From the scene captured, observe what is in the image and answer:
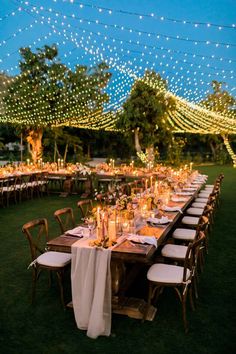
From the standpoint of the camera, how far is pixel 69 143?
2519cm

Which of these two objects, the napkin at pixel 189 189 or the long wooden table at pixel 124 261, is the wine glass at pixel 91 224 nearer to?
the long wooden table at pixel 124 261

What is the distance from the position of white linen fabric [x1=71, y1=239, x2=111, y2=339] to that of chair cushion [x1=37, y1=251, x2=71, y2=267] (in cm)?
53

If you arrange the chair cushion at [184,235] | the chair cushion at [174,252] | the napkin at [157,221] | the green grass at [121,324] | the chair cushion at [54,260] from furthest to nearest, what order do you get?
the chair cushion at [184,235] → the napkin at [157,221] → the chair cushion at [174,252] → the chair cushion at [54,260] → the green grass at [121,324]

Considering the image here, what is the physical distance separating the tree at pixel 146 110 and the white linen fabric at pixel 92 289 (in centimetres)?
1505

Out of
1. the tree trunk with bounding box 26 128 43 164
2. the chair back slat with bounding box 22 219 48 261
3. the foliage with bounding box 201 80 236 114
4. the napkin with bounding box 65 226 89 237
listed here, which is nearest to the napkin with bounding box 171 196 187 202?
the chair back slat with bounding box 22 219 48 261

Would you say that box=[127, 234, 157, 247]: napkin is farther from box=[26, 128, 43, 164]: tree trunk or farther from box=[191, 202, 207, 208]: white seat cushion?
box=[26, 128, 43, 164]: tree trunk

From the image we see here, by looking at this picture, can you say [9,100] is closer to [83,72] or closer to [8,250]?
[83,72]

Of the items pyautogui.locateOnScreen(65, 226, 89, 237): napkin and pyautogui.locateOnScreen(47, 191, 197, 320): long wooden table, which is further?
pyautogui.locateOnScreen(65, 226, 89, 237): napkin

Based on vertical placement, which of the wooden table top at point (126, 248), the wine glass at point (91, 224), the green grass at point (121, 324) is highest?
the wine glass at point (91, 224)

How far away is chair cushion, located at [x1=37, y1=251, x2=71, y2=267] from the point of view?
4.28 metres

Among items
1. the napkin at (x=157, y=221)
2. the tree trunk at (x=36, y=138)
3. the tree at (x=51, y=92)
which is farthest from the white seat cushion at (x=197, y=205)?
the tree trunk at (x=36, y=138)

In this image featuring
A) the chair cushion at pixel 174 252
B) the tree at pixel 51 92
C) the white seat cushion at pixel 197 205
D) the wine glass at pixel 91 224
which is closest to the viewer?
the wine glass at pixel 91 224

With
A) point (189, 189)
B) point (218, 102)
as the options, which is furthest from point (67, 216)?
point (218, 102)

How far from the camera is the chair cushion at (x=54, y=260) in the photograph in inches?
169
